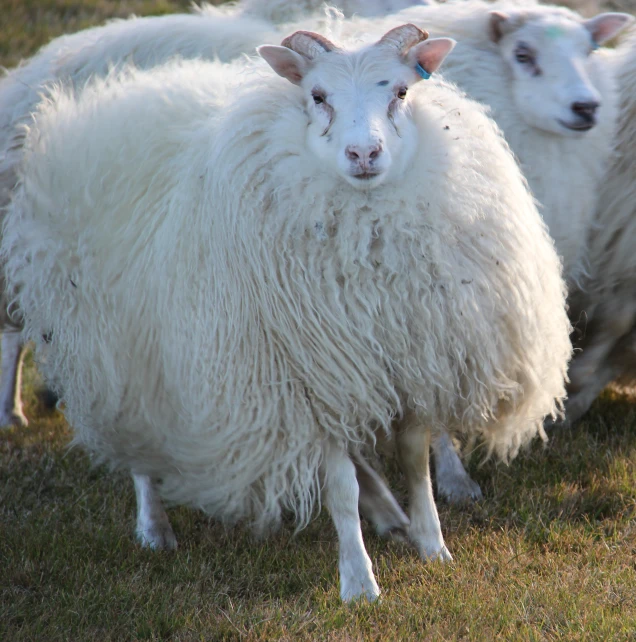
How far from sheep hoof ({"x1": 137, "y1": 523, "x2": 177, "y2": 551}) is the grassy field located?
0.16 ft

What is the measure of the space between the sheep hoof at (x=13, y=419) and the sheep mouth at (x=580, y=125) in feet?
10.6

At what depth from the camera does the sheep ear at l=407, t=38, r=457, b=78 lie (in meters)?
3.18

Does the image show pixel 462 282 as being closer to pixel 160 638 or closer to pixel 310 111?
pixel 310 111

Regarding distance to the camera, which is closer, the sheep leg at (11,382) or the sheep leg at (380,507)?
the sheep leg at (380,507)

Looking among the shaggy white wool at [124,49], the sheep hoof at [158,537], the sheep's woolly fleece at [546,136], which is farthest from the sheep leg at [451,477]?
the shaggy white wool at [124,49]

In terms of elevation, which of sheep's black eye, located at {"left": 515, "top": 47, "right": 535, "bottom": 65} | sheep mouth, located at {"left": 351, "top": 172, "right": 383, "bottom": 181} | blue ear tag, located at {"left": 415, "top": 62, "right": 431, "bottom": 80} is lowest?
sheep's black eye, located at {"left": 515, "top": 47, "right": 535, "bottom": 65}

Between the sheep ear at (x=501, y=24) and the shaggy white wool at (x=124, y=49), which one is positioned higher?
the sheep ear at (x=501, y=24)

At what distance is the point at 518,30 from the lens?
13.8ft

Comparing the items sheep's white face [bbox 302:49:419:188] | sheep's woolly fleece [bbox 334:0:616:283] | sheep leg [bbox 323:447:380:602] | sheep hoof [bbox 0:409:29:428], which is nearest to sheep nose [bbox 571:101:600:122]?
sheep's woolly fleece [bbox 334:0:616:283]

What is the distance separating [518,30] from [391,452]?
1.91 metres

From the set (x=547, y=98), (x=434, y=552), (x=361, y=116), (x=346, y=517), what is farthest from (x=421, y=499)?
(x=547, y=98)

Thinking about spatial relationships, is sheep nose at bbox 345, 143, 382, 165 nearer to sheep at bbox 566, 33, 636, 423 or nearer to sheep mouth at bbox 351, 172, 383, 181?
sheep mouth at bbox 351, 172, 383, 181

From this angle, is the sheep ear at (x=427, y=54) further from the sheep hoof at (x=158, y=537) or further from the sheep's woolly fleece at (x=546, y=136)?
the sheep hoof at (x=158, y=537)

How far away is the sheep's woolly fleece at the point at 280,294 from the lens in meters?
3.11
